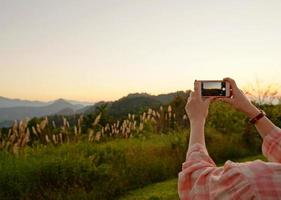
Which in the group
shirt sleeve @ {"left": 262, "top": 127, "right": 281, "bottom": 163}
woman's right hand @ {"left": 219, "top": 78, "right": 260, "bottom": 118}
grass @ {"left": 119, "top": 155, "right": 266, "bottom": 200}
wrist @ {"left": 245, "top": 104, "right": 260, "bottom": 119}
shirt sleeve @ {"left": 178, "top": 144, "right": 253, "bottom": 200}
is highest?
woman's right hand @ {"left": 219, "top": 78, "right": 260, "bottom": 118}

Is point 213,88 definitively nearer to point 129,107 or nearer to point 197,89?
point 197,89

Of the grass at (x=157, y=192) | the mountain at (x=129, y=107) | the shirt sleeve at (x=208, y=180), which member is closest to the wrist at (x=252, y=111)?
the shirt sleeve at (x=208, y=180)

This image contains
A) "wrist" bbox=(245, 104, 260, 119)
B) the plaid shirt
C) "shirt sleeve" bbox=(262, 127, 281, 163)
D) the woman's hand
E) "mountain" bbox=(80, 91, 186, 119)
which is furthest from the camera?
"mountain" bbox=(80, 91, 186, 119)

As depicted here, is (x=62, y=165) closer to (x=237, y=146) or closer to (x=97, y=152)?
(x=97, y=152)

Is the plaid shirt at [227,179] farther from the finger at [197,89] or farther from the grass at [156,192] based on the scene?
the grass at [156,192]

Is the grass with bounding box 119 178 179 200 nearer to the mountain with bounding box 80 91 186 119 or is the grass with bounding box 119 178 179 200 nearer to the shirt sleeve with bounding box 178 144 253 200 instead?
the mountain with bounding box 80 91 186 119

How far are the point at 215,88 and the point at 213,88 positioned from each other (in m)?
0.01

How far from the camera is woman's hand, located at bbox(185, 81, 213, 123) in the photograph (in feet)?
6.89

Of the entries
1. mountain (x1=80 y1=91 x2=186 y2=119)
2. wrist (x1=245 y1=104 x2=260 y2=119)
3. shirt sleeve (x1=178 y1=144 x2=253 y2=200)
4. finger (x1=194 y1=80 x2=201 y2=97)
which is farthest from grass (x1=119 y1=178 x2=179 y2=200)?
shirt sleeve (x1=178 y1=144 x2=253 y2=200)

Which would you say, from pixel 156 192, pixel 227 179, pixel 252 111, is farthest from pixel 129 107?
pixel 227 179

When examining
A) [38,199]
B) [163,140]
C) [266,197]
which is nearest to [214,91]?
[266,197]

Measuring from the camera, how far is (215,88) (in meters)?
2.30

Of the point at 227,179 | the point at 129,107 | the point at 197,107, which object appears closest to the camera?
→ the point at 227,179

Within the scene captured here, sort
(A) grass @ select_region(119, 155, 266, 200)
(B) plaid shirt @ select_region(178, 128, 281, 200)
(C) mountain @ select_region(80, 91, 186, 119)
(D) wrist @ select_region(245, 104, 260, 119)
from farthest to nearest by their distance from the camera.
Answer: (C) mountain @ select_region(80, 91, 186, 119) → (A) grass @ select_region(119, 155, 266, 200) → (D) wrist @ select_region(245, 104, 260, 119) → (B) plaid shirt @ select_region(178, 128, 281, 200)
